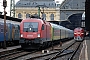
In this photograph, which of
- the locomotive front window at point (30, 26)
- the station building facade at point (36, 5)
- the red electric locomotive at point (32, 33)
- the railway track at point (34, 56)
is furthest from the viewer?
the station building facade at point (36, 5)

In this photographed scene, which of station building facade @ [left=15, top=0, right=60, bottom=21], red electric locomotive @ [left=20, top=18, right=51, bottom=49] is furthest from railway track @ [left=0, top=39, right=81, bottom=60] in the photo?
station building facade @ [left=15, top=0, right=60, bottom=21]

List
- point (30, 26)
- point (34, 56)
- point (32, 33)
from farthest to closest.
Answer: point (30, 26) → point (32, 33) → point (34, 56)

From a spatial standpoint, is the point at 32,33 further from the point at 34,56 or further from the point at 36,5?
the point at 36,5

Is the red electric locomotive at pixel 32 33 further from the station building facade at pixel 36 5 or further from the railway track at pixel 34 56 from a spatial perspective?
the station building facade at pixel 36 5

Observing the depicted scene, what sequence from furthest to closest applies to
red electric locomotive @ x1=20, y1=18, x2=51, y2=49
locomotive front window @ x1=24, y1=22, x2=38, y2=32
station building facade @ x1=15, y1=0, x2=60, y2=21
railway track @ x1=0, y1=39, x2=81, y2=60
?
station building facade @ x1=15, y1=0, x2=60, y2=21 → locomotive front window @ x1=24, y1=22, x2=38, y2=32 → red electric locomotive @ x1=20, y1=18, x2=51, y2=49 → railway track @ x1=0, y1=39, x2=81, y2=60

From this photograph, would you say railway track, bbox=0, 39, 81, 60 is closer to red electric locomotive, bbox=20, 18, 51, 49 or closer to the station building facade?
red electric locomotive, bbox=20, 18, 51, 49

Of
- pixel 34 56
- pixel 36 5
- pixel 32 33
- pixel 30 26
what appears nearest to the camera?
pixel 34 56

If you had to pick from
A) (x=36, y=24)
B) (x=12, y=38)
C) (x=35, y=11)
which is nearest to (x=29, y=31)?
(x=36, y=24)

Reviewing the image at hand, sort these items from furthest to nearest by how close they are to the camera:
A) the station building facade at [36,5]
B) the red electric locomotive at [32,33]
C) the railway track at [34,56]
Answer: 1. the station building facade at [36,5]
2. the red electric locomotive at [32,33]
3. the railway track at [34,56]

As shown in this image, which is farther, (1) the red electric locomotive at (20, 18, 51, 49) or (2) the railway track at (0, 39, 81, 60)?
(1) the red electric locomotive at (20, 18, 51, 49)

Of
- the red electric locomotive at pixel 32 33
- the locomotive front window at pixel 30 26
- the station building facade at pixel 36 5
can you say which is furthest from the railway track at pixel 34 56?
the station building facade at pixel 36 5

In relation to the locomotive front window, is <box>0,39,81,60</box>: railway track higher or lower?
lower

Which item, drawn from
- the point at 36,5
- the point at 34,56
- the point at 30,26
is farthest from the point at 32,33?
the point at 36,5

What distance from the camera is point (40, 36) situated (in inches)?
1104
